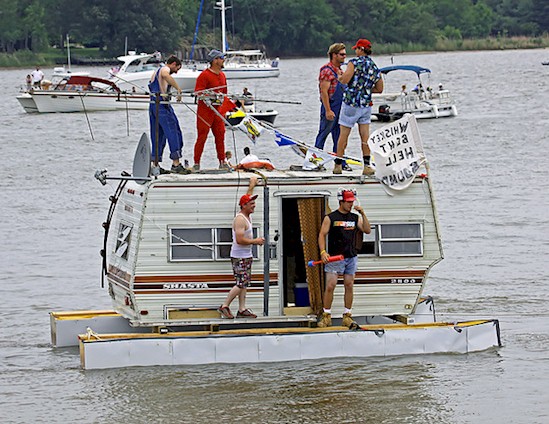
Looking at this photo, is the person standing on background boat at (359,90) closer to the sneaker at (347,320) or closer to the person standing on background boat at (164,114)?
the person standing on background boat at (164,114)

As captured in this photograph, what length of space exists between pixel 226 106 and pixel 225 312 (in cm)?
292

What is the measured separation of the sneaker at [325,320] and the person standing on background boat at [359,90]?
7.35 ft

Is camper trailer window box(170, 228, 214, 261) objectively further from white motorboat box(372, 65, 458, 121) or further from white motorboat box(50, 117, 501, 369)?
white motorboat box(372, 65, 458, 121)

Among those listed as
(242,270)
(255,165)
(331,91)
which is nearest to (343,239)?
(242,270)

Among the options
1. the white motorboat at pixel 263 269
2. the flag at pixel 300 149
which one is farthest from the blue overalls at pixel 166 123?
the flag at pixel 300 149

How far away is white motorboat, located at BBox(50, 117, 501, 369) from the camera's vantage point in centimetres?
1588

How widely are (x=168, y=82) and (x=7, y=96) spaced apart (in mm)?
74438

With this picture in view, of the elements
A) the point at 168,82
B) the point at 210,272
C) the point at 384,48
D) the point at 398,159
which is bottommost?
the point at 210,272

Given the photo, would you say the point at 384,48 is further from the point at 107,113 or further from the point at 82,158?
the point at 82,158

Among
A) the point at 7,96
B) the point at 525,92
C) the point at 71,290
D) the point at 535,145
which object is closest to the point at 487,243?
the point at 71,290

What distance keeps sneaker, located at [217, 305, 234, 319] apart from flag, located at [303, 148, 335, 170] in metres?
2.08

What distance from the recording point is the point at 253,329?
646 inches

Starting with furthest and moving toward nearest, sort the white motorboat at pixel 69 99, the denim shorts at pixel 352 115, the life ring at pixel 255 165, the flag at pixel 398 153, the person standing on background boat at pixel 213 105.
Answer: the white motorboat at pixel 69 99 < the person standing on background boat at pixel 213 105 < the denim shorts at pixel 352 115 < the life ring at pixel 255 165 < the flag at pixel 398 153

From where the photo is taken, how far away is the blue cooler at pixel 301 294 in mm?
16547
